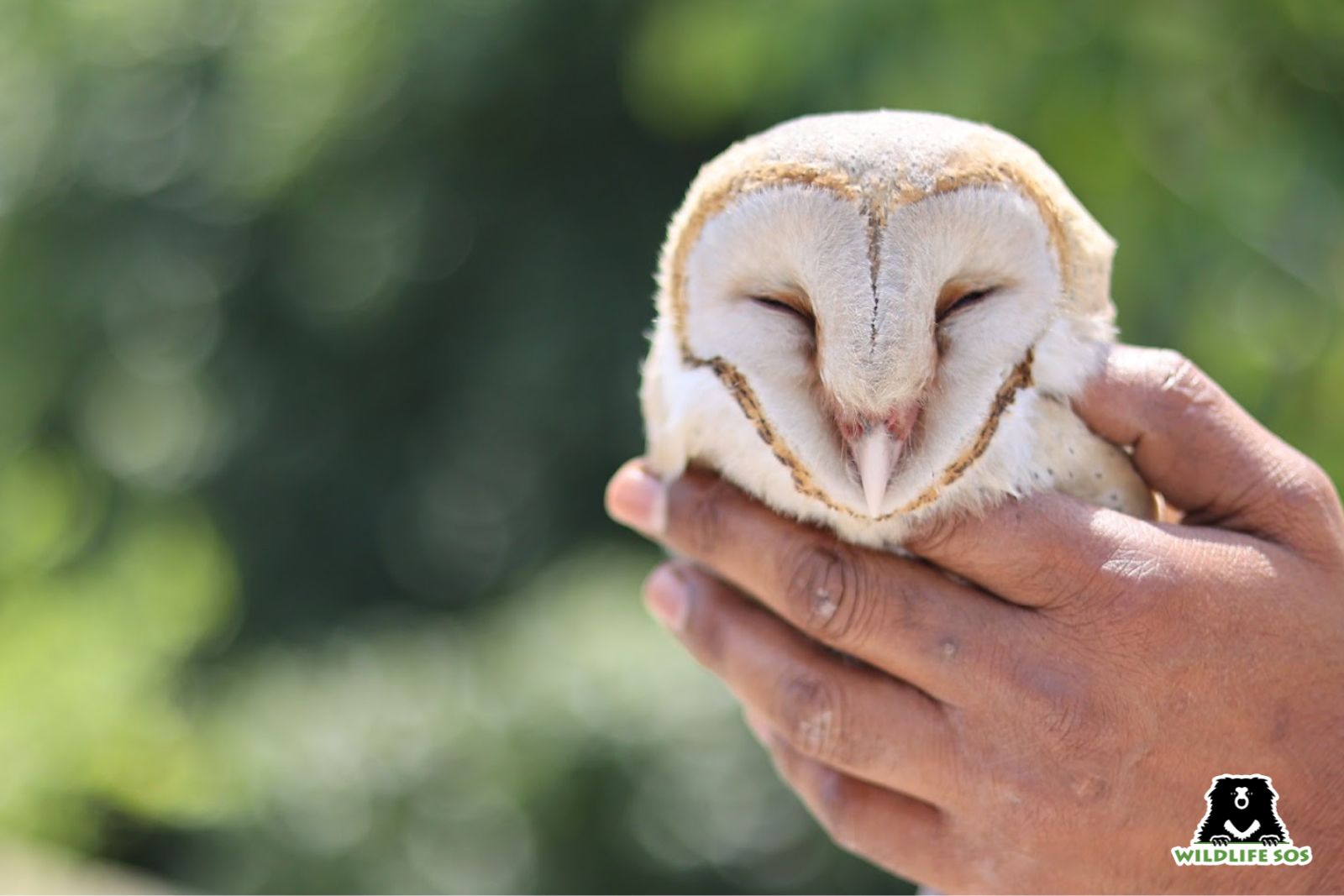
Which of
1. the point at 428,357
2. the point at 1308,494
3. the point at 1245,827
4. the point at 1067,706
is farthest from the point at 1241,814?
the point at 428,357

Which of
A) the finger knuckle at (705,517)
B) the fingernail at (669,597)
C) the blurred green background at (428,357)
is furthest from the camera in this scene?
the blurred green background at (428,357)

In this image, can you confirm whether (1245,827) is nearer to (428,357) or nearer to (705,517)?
(705,517)

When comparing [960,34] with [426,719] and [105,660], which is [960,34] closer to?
[426,719]

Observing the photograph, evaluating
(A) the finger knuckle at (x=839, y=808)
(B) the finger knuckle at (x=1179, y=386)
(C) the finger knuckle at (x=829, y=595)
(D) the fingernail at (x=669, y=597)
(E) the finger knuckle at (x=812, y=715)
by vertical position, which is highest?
(B) the finger knuckle at (x=1179, y=386)

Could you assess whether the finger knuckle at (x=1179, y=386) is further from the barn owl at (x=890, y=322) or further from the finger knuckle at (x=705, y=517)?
the finger knuckle at (x=705, y=517)

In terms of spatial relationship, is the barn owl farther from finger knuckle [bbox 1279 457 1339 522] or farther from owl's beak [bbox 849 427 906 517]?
finger knuckle [bbox 1279 457 1339 522]

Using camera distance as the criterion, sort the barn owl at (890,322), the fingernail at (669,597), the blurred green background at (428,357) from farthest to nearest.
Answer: the blurred green background at (428,357) < the fingernail at (669,597) < the barn owl at (890,322)

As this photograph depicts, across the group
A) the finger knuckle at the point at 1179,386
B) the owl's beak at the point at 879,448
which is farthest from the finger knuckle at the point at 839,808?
the finger knuckle at the point at 1179,386
